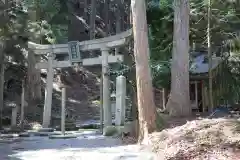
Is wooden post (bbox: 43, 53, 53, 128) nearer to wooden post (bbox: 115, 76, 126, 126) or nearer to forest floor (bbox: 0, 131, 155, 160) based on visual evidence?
wooden post (bbox: 115, 76, 126, 126)

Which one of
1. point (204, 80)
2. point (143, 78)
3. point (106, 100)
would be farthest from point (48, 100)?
point (143, 78)

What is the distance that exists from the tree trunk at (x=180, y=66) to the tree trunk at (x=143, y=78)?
291 cm

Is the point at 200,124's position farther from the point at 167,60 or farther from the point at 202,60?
the point at 202,60

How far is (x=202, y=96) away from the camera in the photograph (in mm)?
22562

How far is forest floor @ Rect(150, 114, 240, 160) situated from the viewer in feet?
24.7

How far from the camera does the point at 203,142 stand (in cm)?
796

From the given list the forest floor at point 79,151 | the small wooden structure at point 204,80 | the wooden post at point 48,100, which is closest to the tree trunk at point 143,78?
the forest floor at point 79,151

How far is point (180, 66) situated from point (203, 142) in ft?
20.6

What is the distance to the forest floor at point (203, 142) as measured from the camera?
24.7 feet

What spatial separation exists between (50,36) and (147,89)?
16393mm

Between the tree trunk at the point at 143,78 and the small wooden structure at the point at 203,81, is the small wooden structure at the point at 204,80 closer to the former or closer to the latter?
the small wooden structure at the point at 203,81

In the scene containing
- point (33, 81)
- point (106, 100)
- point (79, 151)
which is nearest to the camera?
point (79, 151)

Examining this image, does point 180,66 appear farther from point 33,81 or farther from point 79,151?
point 33,81

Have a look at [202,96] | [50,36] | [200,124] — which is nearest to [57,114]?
[50,36]
